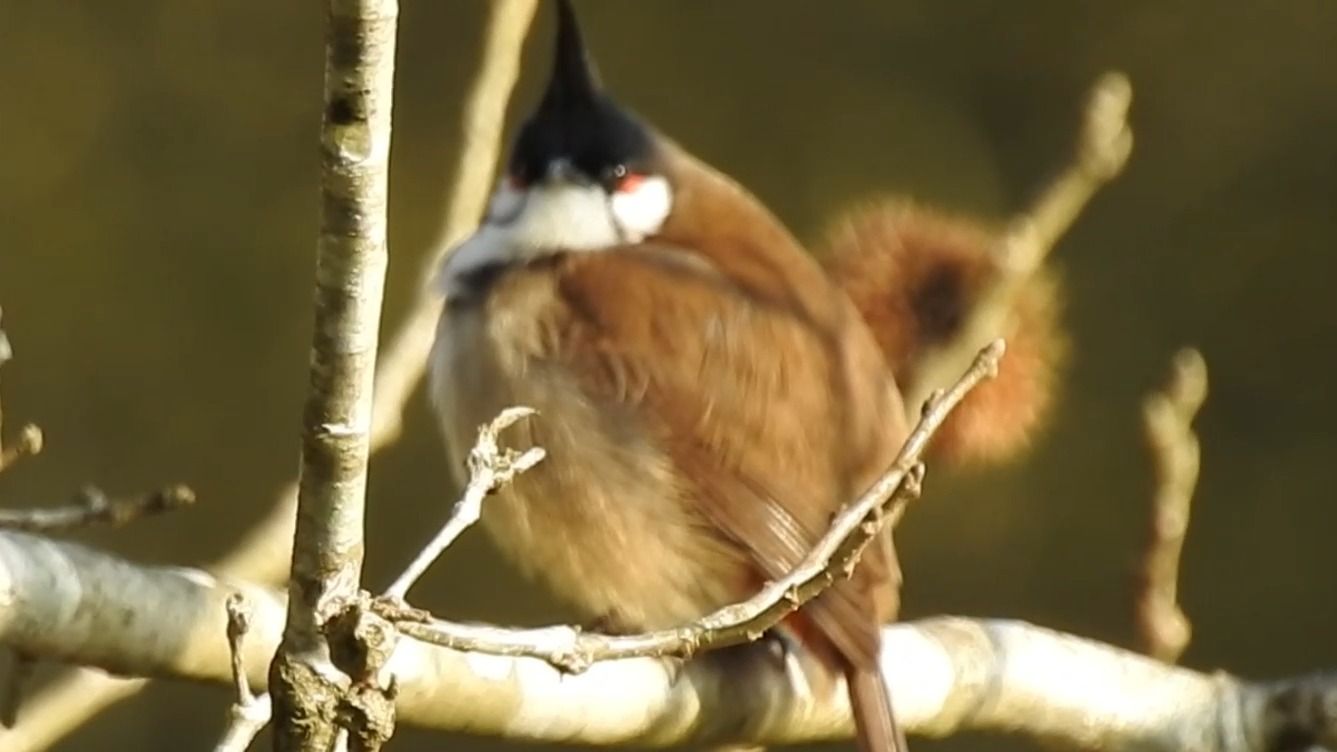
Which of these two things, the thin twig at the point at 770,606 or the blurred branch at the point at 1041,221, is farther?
the blurred branch at the point at 1041,221

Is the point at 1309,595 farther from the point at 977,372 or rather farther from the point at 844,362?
the point at 977,372

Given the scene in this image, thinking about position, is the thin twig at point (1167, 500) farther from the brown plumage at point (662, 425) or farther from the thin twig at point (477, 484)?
the thin twig at point (477, 484)

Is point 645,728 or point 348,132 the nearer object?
point 348,132

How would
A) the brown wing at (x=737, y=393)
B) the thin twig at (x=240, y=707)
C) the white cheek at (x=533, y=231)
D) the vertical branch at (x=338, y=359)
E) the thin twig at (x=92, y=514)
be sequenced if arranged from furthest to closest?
the white cheek at (x=533, y=231)
the brown wing at (x=737, y=393)
the thin twig at (x=92, y=514)
the thin twig at (x=240, y=707)
the vertical branch at (x=338, y=359)

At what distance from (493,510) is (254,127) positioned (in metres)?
1.33

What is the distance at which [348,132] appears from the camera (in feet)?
3.81

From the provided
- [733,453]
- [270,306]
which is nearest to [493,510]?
[733,453]

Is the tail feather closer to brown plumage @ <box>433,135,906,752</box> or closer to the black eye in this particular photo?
brown plumage @ <box>433,135,906,752</box>

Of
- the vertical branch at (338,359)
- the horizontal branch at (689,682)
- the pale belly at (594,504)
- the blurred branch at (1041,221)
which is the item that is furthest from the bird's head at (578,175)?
the vertical branch at (338,359)

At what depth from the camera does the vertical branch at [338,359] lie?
1.14 metres

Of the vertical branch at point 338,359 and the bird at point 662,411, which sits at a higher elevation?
the bird at point 662,411

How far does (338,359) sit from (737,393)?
911 millimetres

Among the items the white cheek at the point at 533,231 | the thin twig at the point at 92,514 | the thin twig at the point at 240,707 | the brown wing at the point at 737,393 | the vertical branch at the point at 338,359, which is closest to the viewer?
the vertical branch at the point at 338,359

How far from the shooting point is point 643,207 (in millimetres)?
2330
